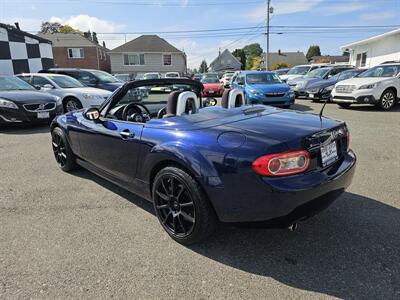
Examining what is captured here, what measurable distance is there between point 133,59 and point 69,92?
3213 centimetres

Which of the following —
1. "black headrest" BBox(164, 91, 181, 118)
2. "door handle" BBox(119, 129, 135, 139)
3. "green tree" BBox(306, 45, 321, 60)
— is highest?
"green tree" BBox(306, 45, 321, 60)

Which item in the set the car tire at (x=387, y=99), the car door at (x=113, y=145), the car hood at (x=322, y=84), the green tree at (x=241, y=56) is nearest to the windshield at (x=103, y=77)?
the car hood at (x=322, y=84)

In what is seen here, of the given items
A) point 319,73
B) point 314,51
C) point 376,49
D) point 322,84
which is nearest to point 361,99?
point 322,84

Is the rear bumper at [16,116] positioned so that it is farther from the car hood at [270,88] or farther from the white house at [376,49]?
the white house at [376,49]

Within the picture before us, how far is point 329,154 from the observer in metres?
2.56

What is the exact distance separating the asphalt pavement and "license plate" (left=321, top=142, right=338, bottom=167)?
71cm

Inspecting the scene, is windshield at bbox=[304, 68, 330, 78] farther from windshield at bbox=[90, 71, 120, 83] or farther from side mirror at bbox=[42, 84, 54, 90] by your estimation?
side mirror at bbox=[42, 84, 54, 90]

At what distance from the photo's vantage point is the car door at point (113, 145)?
10.0 ft

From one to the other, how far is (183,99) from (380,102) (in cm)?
927

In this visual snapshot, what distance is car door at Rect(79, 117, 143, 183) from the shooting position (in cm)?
305

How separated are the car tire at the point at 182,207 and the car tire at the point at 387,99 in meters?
9.74

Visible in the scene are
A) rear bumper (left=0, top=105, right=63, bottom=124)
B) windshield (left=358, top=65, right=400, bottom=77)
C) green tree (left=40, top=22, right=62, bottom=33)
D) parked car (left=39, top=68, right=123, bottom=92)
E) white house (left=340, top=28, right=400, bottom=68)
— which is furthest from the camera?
green tree (left=40, top=22, right=62, bottom=33)

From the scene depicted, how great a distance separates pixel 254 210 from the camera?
7.32 ft

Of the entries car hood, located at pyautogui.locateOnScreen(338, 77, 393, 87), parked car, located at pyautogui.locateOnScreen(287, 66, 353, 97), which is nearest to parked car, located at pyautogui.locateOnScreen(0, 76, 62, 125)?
car hood, located at pyautogui.locateOnScreen(338, 77, 393, 87)
